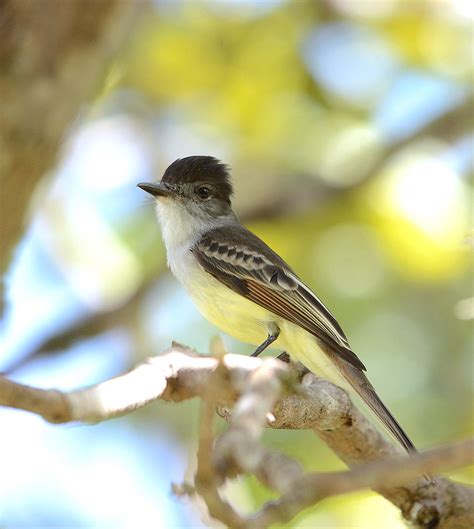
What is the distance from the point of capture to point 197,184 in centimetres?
561

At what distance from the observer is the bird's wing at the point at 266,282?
447 cm

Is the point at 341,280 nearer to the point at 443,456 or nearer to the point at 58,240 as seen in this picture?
the point at 58,240

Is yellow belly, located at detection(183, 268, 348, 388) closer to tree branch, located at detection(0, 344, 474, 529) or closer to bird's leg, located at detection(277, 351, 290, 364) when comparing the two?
bird's leg, located at detection(277, 351, 290, 364)

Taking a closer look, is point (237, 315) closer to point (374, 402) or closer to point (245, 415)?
point (374, 402)

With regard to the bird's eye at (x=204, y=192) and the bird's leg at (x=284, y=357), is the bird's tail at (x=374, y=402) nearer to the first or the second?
the bird's leg at (x=284, y=357)

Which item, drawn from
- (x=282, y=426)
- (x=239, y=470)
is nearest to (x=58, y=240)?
(x=282, y=426)

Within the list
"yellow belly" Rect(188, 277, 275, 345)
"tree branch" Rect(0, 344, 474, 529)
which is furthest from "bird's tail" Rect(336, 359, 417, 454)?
"yellow belly" Rect(188, 277, 275, 345)

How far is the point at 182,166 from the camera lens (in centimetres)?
552

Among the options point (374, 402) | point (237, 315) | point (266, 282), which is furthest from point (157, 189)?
point (374, 402)

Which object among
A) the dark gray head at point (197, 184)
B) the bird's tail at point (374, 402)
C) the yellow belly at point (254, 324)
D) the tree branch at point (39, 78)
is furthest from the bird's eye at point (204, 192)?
the tree branch at point (39, 78)

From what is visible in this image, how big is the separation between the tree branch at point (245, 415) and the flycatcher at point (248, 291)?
73 centimetres

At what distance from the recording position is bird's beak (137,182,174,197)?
5284mm

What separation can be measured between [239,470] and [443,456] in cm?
40

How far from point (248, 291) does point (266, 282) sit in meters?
0.12
